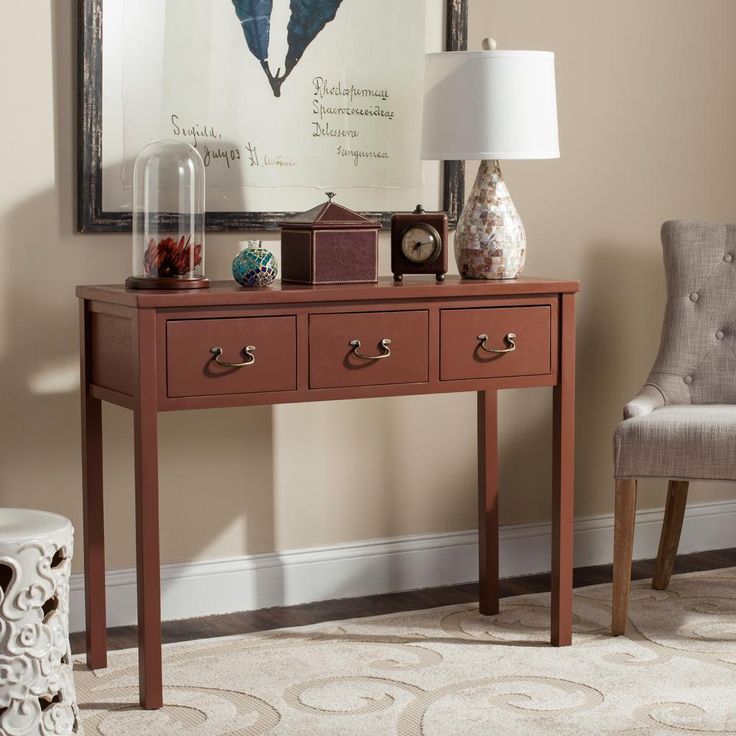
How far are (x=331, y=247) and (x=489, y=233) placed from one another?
38cm

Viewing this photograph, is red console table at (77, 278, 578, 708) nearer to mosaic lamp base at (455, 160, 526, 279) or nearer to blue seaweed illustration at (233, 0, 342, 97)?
mosaic lamp base at (455, 160, 526, 279)

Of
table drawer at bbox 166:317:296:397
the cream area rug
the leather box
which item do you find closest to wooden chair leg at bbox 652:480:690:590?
the cream area rug

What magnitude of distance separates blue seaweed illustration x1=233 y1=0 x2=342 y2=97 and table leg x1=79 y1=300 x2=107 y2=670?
742 millimetres

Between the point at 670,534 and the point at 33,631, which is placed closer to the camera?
the point at 33,631

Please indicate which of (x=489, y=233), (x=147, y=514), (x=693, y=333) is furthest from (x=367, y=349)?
(x=693, y=333)

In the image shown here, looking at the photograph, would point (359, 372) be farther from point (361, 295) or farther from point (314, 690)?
point (314, 690)

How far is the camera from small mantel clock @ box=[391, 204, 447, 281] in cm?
269

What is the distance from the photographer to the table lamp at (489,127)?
2.62 metres

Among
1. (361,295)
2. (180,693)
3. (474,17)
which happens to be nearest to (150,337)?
(361,295)

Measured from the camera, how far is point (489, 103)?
8.61 feet

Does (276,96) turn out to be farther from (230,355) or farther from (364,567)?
(364,567)

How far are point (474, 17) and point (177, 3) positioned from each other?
805mm

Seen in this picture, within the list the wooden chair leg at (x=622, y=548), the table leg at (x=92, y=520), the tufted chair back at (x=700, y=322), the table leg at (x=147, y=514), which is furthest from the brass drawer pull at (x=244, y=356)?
the tufted chair back at (x=700, y=322)

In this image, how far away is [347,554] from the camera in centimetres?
310
